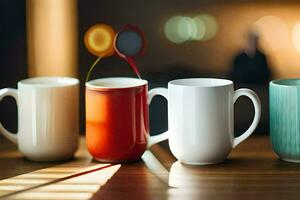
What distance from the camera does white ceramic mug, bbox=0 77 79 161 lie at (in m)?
0.96

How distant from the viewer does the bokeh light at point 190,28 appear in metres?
1.14

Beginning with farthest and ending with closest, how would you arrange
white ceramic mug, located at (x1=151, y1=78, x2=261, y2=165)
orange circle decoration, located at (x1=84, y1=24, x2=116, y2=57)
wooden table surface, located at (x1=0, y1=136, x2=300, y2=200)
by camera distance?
orange circle decoration, located at (x1=84, y1=24, x2=116, y2=57)
white ceramic mug, located at (x1=151, y1=78, x2=261, y2=165)
wooden table surface, located at (x1=0, y1=136, x2=300, y2=200)

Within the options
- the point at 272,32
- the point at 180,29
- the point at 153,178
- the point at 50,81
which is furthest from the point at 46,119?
the point at 272,32

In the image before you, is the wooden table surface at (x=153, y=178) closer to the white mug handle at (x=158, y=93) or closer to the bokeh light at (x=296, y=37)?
the white mug handle at (x=158, y=93)

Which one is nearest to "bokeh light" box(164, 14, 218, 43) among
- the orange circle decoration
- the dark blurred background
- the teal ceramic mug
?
the dark blurred background

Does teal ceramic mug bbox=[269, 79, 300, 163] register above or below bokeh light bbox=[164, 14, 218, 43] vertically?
below

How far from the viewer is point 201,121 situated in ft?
3.04

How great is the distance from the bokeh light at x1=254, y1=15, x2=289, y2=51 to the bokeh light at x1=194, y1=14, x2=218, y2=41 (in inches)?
2.9

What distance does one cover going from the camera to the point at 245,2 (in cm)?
113

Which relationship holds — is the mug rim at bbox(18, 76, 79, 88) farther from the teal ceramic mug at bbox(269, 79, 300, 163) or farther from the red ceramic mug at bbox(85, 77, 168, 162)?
the teal ceramic mug at bbox(269, 79, 300, 163)

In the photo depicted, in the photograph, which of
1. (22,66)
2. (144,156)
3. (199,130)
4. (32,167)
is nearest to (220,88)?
(199,130)

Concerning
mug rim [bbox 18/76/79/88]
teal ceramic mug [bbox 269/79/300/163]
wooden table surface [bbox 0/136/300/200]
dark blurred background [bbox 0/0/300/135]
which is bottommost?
wooden table surface [bbox 0/136/300/200]

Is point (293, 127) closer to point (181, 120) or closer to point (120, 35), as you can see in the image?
point (181, 120)

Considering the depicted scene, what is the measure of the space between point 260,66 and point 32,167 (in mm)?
445
